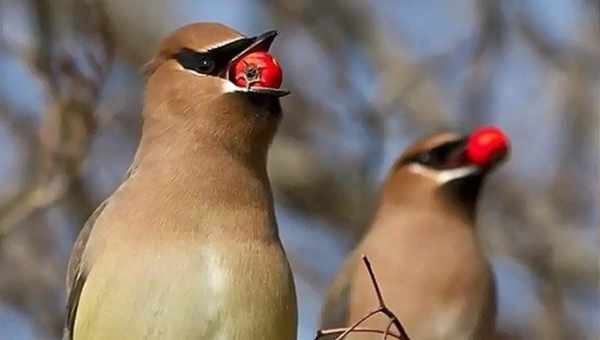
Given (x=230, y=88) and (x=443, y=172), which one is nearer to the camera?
(x=230, y=88)

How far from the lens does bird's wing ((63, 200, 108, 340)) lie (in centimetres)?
495

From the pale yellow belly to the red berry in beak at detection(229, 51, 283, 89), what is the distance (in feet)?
1.27

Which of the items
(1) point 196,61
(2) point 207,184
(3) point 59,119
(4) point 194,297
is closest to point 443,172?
(3) point 59,119

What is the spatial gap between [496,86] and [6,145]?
2195 mm

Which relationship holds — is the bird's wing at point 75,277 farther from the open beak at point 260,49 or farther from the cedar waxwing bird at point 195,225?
the open beak at point 260,49

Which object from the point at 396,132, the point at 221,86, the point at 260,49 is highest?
the point at 260,49

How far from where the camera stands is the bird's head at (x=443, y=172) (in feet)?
22.0

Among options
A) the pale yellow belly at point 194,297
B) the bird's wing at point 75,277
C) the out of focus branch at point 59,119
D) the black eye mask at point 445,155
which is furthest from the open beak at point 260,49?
the black eye mask at point 445,155

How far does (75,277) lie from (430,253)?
1814 mm

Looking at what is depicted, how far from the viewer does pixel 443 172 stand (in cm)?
678

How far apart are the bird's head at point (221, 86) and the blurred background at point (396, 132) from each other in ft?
9.44

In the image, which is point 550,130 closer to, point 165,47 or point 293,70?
point 293,70

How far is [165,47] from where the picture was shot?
16.9 feet

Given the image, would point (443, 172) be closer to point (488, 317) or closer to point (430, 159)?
point (430, 159)
